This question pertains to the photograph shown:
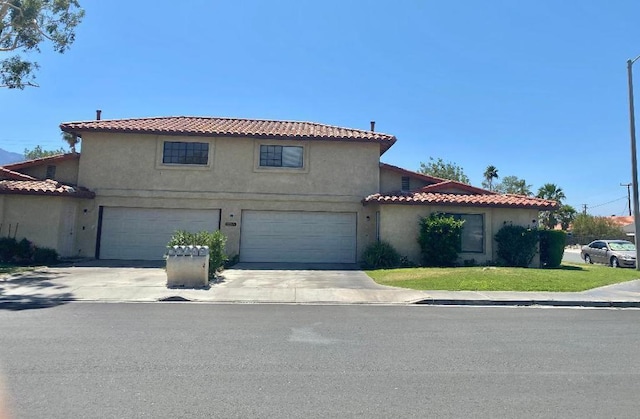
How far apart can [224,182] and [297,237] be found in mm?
4203

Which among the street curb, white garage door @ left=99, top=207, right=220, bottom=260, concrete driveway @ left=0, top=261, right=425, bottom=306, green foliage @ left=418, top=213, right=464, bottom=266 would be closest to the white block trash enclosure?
concrete driveway @ left=0, top=261, right=425, bottom=306

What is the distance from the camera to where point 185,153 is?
19.5m

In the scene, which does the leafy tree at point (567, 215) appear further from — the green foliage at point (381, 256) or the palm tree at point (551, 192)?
the green foliage at point (381, 256)

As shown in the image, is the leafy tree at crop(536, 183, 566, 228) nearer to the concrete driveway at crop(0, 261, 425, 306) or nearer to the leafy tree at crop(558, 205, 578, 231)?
the leafy tree at crop(558, 205, 578, 231)

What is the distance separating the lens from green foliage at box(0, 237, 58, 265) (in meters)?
16.7

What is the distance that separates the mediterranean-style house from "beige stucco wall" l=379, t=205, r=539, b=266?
0.15 feet

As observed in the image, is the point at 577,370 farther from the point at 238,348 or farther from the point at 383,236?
the point at 383,236

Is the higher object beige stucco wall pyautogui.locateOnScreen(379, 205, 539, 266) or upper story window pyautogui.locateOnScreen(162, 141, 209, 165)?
upper story window pyautogui.locateOnScreen(162, 141, 209, 165)

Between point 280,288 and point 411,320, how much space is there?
187 inches

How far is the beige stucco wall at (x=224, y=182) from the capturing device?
1903 centimetres

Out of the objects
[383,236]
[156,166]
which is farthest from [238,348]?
[156,166]

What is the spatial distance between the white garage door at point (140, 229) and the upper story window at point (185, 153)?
2.32 metres

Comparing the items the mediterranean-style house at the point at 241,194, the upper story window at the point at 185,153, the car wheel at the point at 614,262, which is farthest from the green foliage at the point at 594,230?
the upper story window at the point at 185,153

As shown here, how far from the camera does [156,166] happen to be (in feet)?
63.1
